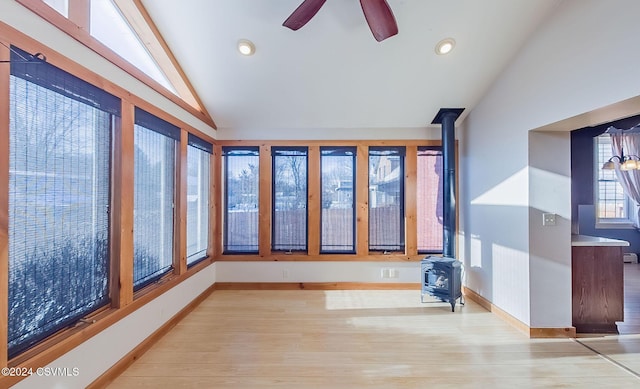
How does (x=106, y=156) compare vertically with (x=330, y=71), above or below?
below

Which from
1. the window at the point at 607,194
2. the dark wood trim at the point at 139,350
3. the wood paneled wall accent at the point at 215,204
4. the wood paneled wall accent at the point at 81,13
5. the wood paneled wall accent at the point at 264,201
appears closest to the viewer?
the wood paneled wall accent at the point at 81,13

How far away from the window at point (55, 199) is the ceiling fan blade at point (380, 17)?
1962 mm

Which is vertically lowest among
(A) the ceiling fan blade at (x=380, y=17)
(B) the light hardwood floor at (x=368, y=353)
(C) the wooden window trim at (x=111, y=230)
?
(B) the light hardwood floor at (x=368, y=353)

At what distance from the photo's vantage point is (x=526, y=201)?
9.52 ft

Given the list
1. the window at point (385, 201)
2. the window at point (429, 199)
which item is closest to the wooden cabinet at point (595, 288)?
the window at point (429, 199)

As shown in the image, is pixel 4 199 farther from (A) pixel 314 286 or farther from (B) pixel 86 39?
(A) pixel 314 286

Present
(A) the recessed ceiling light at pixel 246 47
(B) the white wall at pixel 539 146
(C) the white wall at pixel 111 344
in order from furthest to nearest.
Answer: (A) the recessed ceiling light at pixel 246 47 → (B) the white wall at pixel 539 146 → (C) the white wall at pixel 111 344

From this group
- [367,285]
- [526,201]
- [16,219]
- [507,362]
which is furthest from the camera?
[367,285]

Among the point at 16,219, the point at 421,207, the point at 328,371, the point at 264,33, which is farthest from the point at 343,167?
the point at 16,219

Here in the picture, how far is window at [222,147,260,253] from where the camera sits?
431cm

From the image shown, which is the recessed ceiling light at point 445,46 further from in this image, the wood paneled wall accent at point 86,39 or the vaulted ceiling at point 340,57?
the wood paneled wall accent at point 86,39

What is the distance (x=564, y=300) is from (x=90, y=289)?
13.3ft

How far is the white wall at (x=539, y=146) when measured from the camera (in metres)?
2.16

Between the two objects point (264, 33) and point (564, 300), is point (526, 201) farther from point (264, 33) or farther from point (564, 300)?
point (264, 33)
